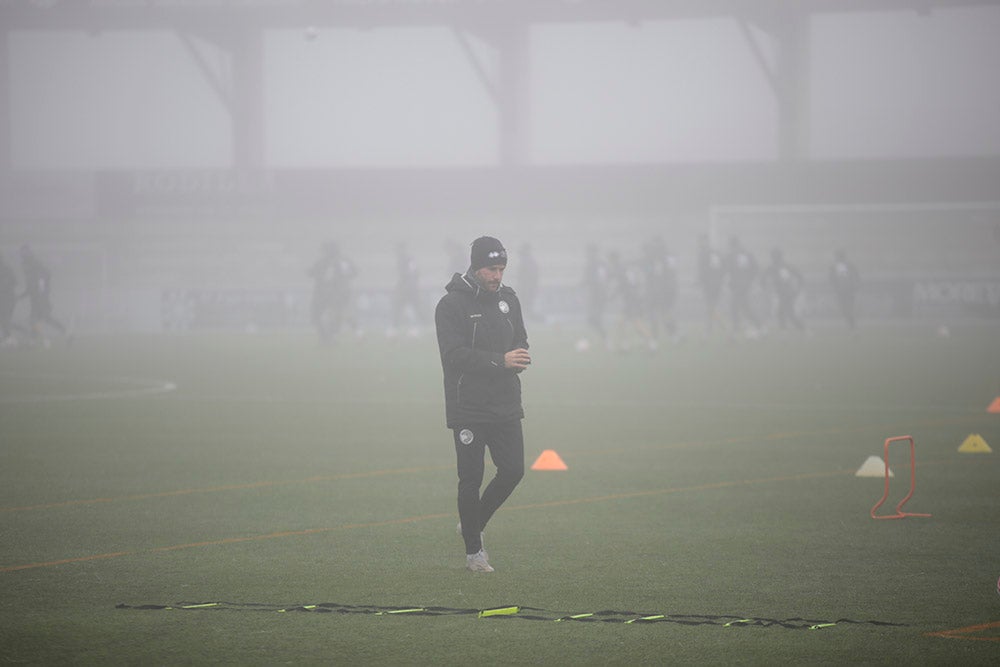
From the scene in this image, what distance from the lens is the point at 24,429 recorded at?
53.8 ft

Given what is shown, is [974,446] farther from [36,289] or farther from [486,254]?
[36,289]

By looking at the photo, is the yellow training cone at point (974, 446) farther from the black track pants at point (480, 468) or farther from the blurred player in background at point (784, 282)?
the blurred player in background at point (784, 282)

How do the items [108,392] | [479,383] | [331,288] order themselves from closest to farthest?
[479,383] → [108,392] → [331,288]

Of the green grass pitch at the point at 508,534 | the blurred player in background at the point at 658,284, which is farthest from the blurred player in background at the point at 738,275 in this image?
the green grass pitch at the point at 508,534

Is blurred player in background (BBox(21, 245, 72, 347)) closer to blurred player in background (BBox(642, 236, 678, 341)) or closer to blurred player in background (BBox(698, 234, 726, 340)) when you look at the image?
blurred player in background (BBox(642, 236, 678, 341))

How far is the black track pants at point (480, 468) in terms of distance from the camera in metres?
8.20

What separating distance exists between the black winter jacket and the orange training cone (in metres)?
4.58

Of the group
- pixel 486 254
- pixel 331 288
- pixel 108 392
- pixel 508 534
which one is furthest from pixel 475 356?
pixel 331 288

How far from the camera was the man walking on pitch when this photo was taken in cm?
814

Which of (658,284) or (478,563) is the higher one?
(658,284)

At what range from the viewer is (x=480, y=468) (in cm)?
830

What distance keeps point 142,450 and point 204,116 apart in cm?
4030

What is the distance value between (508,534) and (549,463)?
11.3 ft

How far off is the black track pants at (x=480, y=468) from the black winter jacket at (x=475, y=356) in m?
0.09
